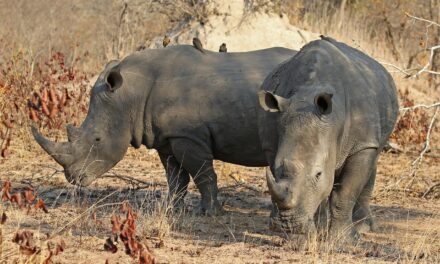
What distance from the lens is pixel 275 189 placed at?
6680 millimetres

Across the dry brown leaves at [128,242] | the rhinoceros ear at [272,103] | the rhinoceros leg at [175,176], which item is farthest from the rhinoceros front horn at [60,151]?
the dry brown leaves at [128,242]

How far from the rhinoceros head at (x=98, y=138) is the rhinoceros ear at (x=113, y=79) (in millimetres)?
17

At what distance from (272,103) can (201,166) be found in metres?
2.34

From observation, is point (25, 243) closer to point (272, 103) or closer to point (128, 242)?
point (128, 242)

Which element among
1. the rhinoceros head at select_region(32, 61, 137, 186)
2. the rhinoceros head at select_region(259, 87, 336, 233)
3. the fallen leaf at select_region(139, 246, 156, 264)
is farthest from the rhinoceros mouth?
the rhinoceros head at select_region(32, 61, 137, 186)

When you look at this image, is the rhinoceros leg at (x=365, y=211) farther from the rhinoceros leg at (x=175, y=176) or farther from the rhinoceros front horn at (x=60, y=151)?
the rhinoceros front horn at (x=60, y=151)

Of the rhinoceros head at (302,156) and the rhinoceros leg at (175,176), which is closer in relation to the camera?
the rhinoceros head at (302,156)

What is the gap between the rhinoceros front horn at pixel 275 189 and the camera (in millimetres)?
6637

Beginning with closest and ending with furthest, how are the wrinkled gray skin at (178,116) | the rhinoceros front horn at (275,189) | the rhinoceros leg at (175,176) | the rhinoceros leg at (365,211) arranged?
the rhinoceros front horn at (275,189) → the rhinoceros leg at (365,211) → the wrinkled gray skin at (178,116) → the rhinoceros leg at (175,176)

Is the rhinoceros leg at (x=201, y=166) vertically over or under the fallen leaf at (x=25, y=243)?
under

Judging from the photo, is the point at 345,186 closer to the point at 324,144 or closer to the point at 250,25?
the point at 324,144

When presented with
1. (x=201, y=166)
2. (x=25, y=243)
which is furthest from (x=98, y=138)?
(x=25, y=243)

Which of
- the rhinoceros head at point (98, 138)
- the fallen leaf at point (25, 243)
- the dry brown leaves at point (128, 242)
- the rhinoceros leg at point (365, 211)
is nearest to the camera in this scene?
the fallen leaf at point (25, 243)

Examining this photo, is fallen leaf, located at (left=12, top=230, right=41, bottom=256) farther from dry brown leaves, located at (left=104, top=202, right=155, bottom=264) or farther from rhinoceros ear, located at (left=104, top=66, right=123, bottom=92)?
rhinoceros ear, located at (left=104, top=66, right=123, bottom=92)
